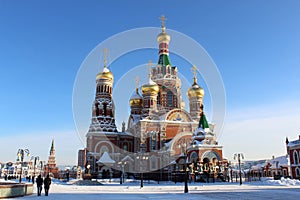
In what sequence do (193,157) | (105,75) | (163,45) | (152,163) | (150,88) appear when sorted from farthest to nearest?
(163,45), (105,75), (150,88), (152,163), (193,157)

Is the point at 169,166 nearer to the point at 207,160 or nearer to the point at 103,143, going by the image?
the point at 207,160

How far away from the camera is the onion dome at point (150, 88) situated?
136 feet

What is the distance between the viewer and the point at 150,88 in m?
41.5

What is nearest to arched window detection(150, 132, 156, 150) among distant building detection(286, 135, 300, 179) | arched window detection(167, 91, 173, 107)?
arched window detection(167, 91, 173, 107)

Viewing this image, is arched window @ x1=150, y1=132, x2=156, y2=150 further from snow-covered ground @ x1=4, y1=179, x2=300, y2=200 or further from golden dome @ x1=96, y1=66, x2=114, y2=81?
snow-covered ground @ x1=4, y1=179, x2=300, y2=200

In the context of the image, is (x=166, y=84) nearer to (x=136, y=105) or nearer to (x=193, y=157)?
(x=136, y=105)

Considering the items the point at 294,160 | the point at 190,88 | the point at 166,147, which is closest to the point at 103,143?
the point at 166,147

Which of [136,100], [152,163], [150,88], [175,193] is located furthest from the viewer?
[136,100]

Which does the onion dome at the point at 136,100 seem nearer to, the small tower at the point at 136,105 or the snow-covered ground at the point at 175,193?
the small tower at the point at 136,105

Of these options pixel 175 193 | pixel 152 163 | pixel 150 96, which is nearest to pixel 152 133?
pixel 152 163

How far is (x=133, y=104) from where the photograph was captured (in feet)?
150

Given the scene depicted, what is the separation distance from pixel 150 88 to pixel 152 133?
282 inches

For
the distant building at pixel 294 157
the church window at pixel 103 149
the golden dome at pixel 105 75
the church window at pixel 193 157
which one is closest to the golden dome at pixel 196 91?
the golden dome at pixel 105 75

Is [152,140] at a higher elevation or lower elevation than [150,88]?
lower
